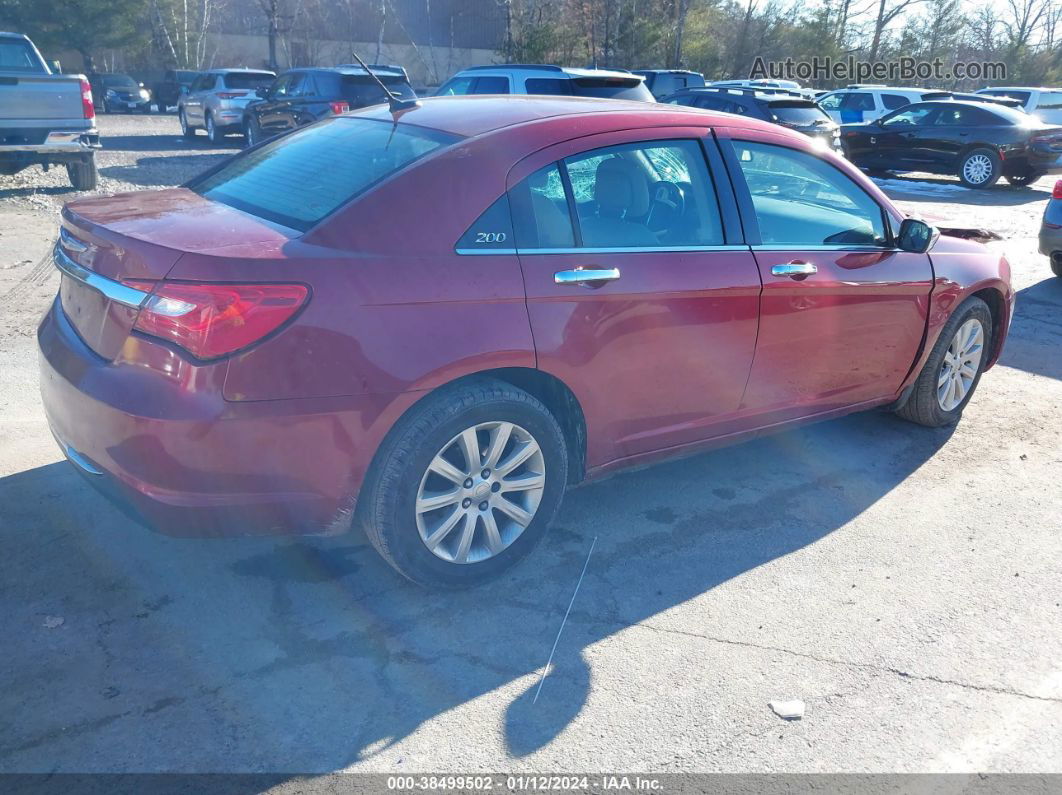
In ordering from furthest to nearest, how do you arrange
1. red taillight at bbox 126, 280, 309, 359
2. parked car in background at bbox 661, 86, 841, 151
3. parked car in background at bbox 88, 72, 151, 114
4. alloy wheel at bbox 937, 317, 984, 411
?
1. parked car in background at bbox 88, 72, 151, 114
2. parked car in background at bbox 661, 86, 841, 151
3. alloy wheel at bbox 937, 317, 984, 411
4. red taillight at bbox 126, 280, 309, 359

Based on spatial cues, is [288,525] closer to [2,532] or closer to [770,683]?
[2,532]

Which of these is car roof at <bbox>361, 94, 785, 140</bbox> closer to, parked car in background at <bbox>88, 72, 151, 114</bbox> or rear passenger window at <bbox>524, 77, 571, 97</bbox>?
rear passenger window at <bbox>524, 77, 571, 97</bbox>

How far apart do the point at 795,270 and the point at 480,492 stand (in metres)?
1.77

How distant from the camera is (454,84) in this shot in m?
14.8

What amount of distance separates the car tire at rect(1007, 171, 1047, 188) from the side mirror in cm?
1548

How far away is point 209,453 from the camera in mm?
2955

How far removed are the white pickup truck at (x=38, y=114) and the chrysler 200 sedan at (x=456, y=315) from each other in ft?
27.4

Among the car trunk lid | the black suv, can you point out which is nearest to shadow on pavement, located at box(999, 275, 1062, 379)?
the car trunk lid

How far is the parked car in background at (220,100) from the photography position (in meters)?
21.3

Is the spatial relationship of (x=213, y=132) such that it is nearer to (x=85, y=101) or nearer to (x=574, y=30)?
(x=85, y=101)

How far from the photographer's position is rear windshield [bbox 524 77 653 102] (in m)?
12.0

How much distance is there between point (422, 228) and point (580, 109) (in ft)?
3.62

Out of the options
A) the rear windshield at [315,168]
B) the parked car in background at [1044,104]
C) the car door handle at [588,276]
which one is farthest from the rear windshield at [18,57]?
the parked car in background at [1044,104]

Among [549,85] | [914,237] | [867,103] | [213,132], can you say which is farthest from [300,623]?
[867,103]
